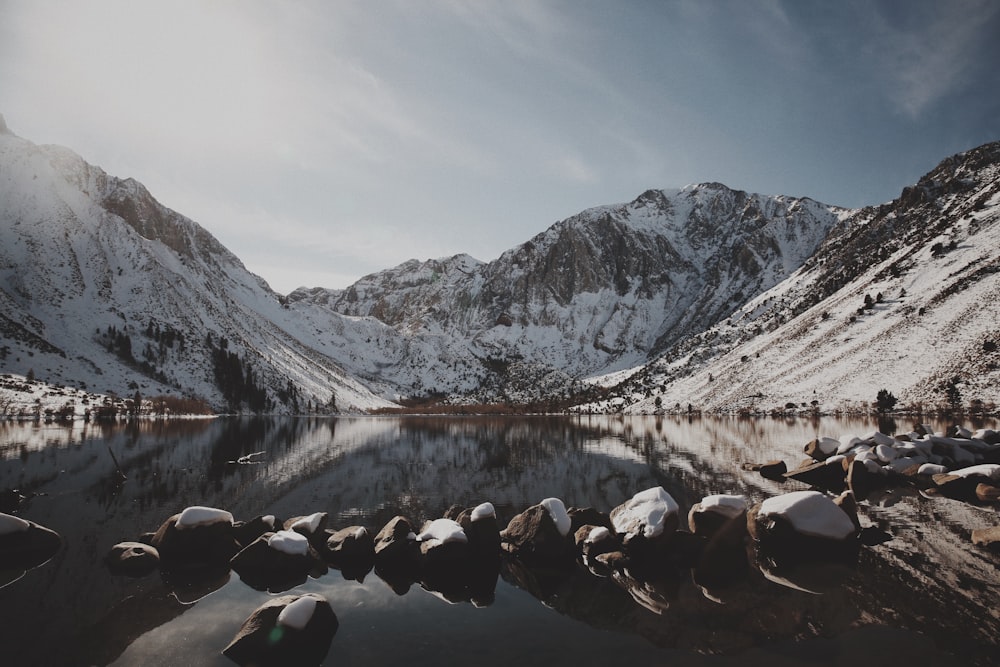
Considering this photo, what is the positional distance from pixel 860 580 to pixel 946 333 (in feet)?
361

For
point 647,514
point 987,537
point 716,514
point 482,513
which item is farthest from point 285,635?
point 987,537

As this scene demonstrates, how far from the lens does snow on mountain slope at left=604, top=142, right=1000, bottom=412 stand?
91.9 meters

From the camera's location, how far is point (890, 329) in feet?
366

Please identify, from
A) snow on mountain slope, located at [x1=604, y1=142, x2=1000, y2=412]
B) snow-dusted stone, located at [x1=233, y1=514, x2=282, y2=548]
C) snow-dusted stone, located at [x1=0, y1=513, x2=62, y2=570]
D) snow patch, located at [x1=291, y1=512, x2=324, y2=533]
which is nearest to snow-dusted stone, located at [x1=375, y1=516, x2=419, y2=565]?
snow patch, located at [x1=291, y1=512, x2=324, y2=533]

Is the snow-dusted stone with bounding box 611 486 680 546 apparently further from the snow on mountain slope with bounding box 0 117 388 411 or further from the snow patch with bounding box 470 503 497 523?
the snow on mountain slope with bounding box 0 117 388 411

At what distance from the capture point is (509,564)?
743 inches

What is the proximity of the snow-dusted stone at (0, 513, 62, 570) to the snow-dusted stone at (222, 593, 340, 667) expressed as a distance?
38.8ft

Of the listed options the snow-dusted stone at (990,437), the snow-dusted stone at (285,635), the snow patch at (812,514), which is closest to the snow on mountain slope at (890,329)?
the snow-dusted stone at (990,437)

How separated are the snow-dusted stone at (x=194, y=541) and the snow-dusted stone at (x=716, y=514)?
18270 millimetres

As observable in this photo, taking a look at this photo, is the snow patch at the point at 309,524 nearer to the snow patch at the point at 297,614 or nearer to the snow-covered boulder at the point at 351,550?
the snow-covered boulder at the point at 351,550

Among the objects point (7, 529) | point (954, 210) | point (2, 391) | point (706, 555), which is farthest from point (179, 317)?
point (954, 210)

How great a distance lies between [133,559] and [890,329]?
136189mm

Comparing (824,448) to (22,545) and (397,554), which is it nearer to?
(397,554)

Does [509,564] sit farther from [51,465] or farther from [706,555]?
[51,465]
